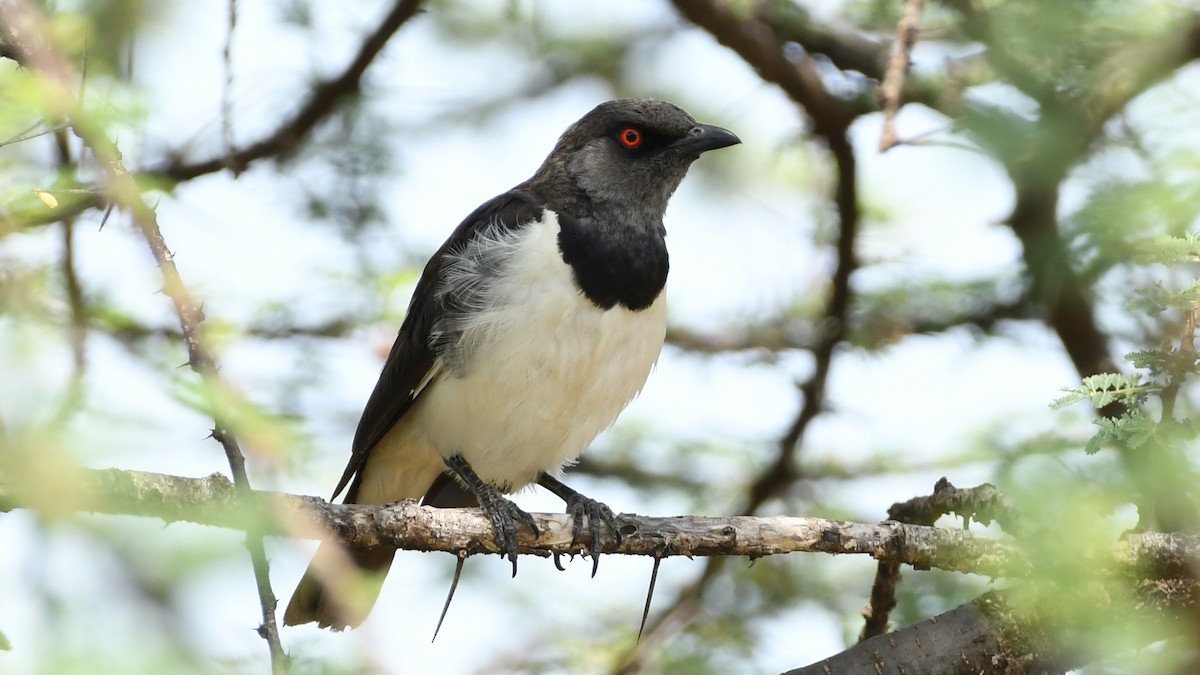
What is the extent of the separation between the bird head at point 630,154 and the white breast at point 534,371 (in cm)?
43

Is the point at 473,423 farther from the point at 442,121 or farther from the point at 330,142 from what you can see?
the point at 442,121

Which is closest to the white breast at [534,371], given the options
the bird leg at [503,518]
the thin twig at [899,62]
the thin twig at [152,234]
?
the bird leg at [503,518]

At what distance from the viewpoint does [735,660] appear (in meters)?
6.27

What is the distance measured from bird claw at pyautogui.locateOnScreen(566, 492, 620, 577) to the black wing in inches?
39.1

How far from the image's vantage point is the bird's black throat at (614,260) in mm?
5719

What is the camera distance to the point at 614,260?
19.2 feet

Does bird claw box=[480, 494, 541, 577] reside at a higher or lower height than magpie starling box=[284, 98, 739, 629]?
lower

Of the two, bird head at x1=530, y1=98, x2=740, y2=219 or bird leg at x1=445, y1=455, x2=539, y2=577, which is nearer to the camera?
bird leg at x1=445, y1=455, x2=539, y2=577

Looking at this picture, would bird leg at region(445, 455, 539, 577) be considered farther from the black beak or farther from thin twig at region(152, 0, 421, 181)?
thin twig at region(152, 0, 421, 181)

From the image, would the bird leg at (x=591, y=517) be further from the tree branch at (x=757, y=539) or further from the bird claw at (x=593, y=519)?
the tree branch at (x=757, y=539)

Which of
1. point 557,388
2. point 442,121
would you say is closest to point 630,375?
point 557,388

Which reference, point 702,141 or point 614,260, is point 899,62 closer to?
point 702,141

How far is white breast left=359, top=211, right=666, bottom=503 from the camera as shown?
561 centimetres

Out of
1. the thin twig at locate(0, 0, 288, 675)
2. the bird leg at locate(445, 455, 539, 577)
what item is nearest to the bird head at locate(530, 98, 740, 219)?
the bird leg at locate(445, 455, 539, 577)
